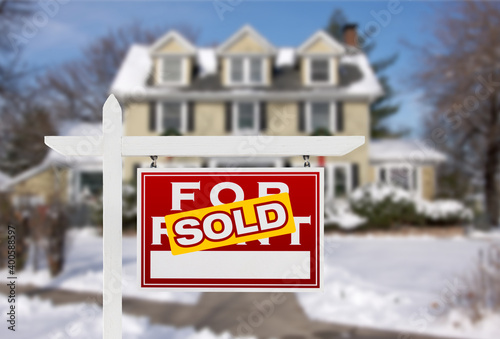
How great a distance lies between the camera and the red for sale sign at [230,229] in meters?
2.23

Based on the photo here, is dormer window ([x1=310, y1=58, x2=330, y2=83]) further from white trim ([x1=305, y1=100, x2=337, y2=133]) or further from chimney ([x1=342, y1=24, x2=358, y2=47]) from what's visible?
chimney ([x1=342, y1=24, x2=358, y2=47])

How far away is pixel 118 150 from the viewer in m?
2.29

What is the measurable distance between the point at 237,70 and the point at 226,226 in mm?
15105

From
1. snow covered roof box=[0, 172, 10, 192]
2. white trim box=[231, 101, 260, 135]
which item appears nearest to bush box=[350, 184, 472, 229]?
white trim box=[231, 101, 260, 135]

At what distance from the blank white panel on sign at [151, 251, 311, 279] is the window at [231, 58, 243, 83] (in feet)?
49.2

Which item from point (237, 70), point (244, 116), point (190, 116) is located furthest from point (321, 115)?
point (190, 116)

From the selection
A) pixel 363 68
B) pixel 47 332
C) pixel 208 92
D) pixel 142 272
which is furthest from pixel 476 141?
A: pixel 142 272

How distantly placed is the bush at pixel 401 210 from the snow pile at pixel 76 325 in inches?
376

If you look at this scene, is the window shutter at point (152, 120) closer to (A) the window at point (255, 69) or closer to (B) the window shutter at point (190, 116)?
(B) the window shutter at point (190, 116)

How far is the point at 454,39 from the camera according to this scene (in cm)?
1692

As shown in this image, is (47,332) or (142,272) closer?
(142,272)

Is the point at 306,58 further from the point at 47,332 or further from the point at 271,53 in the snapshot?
the point at 47,332

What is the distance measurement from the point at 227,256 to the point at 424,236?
12.3 metres

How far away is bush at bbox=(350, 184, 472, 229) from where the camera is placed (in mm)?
13805
